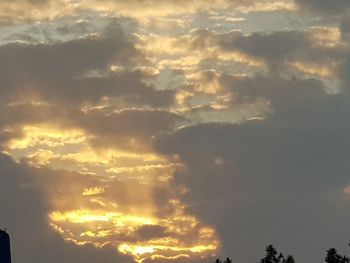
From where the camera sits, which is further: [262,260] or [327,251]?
[262,260]

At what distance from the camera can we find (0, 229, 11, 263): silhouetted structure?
385 feet

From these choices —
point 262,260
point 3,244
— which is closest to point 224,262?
point 262,260

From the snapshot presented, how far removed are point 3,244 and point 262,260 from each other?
138 ft

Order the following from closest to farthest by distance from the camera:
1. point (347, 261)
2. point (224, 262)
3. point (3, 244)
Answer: point (347, 261)
point (3, 244)
point (224, 262)

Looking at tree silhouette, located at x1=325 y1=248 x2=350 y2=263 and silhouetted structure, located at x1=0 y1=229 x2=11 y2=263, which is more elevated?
silhouetted structure, located at x1=0 y1=229 x2=11 y2=263

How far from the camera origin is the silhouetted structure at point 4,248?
117 meters

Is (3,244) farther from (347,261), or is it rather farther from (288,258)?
(347,261)

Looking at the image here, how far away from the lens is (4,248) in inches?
4665

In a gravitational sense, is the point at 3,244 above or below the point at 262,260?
above

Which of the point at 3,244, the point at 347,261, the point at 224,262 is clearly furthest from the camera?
the point at 224,262

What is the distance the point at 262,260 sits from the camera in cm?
12306

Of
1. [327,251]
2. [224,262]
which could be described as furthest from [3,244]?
[327,251]

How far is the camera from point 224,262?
454ft

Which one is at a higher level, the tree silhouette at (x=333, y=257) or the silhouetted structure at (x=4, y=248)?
the silhouetted structure at (x=4, y=248)
